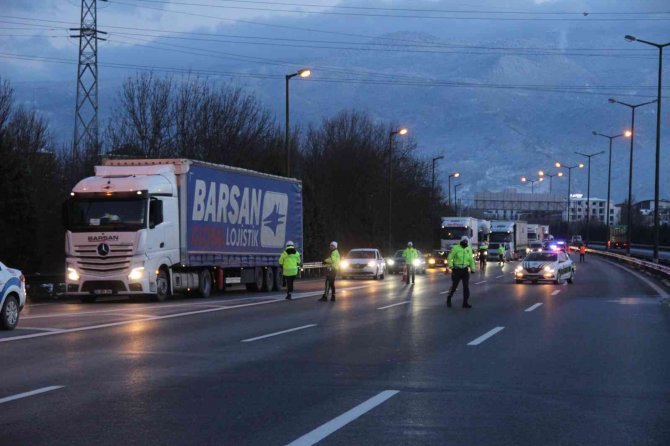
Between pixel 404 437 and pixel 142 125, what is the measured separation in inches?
1722

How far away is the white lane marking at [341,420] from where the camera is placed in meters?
7.95

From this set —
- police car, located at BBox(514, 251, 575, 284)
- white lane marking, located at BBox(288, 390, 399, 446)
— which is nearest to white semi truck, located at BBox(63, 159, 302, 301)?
police car, located at BBox(514, 251, 575, 284)

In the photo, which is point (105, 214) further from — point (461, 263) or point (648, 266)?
point (648, 266)

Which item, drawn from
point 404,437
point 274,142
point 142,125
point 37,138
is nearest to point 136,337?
point 404,437

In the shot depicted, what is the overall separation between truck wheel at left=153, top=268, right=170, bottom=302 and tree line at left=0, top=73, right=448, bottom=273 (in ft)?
27.1

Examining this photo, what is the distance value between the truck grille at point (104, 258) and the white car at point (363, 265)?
20.6 metres

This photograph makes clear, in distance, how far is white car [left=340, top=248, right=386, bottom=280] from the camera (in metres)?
46.0

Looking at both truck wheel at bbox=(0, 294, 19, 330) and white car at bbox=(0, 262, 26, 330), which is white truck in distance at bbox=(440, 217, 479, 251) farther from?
truck wheel at bbox=(0, 294, 19, 330)

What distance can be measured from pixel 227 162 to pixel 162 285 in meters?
25.4

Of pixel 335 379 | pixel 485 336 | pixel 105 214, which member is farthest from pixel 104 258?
pixel 335 379

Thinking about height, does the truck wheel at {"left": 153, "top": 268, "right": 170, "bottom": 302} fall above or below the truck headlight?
below

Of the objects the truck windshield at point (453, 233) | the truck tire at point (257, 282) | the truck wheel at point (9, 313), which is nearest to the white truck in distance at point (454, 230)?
the truck windshield at point (453, 233)

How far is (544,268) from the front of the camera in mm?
39469

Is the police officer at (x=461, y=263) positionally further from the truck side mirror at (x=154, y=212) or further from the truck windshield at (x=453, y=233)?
the truck windshield at (x=453, y=233)
